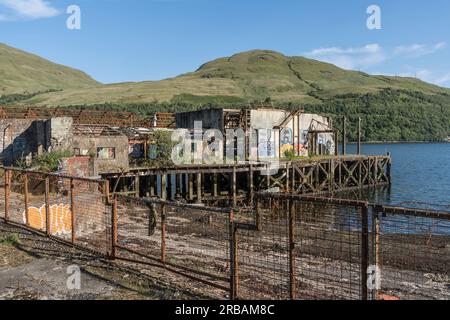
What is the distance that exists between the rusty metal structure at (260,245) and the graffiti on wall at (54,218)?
0.03 metres

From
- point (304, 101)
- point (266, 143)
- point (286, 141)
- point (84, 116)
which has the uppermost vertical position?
point (304, 101)

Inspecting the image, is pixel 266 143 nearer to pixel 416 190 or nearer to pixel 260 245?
pixel 416 190

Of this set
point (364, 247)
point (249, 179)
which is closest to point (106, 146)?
point (249, 179)

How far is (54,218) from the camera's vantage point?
11023mm

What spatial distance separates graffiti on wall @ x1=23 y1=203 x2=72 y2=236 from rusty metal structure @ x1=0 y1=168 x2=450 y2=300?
25mm

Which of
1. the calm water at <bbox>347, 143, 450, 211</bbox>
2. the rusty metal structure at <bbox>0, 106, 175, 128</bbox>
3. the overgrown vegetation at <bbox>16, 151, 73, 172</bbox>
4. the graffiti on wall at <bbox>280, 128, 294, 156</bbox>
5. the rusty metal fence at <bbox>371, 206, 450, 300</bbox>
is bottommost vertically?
the calm water at <bbox>347, 143, 450, 211</bbox>

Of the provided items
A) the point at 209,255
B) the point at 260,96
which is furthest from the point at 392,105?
the point at 209,255

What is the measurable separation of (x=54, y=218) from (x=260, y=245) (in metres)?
6.02

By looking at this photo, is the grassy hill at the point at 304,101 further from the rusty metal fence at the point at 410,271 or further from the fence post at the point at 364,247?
the fence post at the point at 364,247

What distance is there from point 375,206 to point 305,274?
3.85m

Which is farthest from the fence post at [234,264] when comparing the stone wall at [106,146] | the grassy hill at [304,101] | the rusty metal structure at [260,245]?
the grassy hill at [304,101]

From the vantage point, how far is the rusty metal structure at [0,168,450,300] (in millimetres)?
6078

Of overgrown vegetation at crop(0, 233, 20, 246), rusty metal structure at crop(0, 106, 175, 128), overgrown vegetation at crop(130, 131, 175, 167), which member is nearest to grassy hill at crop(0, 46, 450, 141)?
rusty metal structure at crop(0, 106, 175, 128)

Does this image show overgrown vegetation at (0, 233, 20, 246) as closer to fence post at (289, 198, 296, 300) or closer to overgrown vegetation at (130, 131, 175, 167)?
fence post at (289, 198, 296, 300)
